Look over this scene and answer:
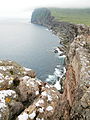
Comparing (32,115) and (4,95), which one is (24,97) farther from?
(32,115)

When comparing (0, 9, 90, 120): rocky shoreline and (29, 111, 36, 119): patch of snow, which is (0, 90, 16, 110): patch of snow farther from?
(29, 111, 36, 119): patch of snow

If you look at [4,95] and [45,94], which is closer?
[4,95]

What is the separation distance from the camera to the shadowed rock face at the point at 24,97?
2388cm

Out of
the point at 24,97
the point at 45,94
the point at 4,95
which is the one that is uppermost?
the point at 4,95

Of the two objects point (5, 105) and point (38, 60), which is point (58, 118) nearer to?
point (5, 105)

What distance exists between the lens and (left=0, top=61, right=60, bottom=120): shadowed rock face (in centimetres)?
2388

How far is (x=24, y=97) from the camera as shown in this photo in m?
27.7

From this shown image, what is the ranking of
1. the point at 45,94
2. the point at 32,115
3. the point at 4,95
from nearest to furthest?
1. the point at 32,115
2. the point at 4,95
3. the point at 45,94

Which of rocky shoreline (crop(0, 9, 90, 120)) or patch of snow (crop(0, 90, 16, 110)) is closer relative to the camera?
rocky shoreline (crop(0, 9, 90, 120))

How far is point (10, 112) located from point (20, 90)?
12.0 ft

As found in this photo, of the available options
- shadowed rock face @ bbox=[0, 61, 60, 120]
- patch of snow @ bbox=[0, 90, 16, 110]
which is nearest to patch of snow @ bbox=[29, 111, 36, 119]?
shadowed rock face @ bbox=[0, 61, 60, 120]

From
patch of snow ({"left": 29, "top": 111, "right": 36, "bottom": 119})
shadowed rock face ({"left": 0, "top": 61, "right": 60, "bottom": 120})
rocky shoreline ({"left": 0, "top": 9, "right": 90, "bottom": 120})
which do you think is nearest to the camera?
rocky shoreline ({"left": 0, "top": 9, "right": 90, "bottom": 120})

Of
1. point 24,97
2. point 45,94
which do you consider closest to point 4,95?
point 24,97

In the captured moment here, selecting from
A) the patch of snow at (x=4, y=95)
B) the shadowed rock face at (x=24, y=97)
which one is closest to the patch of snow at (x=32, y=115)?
the shadowed rock face at (x=24, y=97)
